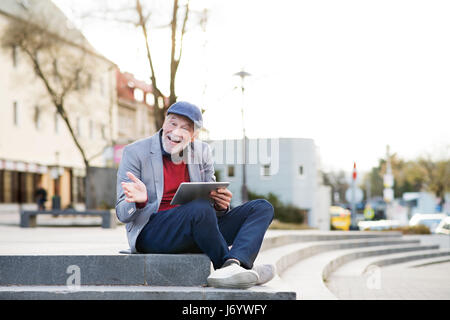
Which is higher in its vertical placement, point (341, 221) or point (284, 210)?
point (284, 210)

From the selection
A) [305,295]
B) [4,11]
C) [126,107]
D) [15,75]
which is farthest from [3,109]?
[305,295]

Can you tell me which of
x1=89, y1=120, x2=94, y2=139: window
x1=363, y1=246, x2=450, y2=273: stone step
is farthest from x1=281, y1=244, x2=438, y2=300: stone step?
x1=89, y1=120, x2=94, y2=139: window

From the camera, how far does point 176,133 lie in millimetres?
4449

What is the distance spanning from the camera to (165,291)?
4.08 m

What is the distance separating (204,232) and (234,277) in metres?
0.39

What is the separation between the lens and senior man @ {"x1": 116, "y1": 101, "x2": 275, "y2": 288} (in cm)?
415

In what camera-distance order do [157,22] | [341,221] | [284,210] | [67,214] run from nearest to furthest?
[67,214]
[157,22]
[284,210]
[341,221]

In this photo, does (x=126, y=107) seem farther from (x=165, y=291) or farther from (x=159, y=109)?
(x=165, y=291)

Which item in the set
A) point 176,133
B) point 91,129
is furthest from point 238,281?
point 91,129

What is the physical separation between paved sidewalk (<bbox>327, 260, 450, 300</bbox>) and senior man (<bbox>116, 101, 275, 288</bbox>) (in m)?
3.74

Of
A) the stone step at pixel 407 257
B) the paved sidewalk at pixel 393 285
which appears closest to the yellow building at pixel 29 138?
the stone step at pixel 407 257

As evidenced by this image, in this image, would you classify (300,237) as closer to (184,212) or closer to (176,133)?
(176,133)

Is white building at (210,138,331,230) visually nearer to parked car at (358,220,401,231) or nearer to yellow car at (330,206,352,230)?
yellow car at (330,206,352,230)

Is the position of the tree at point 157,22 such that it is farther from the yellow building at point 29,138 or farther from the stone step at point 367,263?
the yellow building at point 29,138
